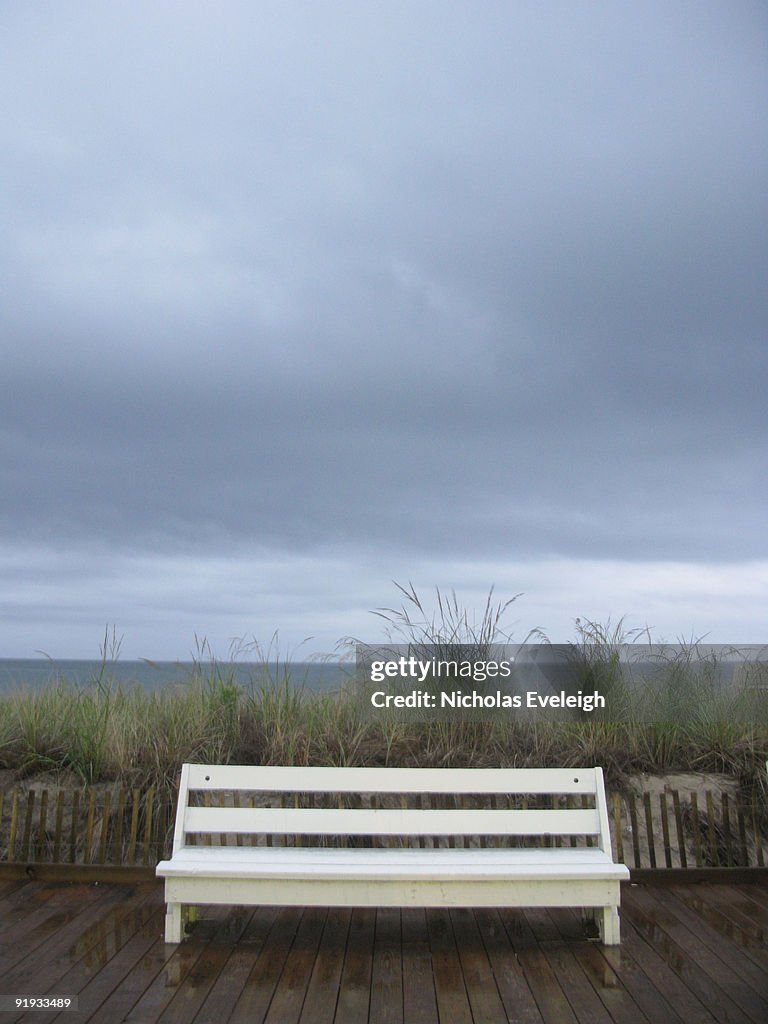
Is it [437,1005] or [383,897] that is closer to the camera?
[437,1005]

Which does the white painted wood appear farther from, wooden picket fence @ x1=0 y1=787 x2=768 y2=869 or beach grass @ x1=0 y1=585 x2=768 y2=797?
beach grass @ x1=0 y1=585 x2=768 y2=797

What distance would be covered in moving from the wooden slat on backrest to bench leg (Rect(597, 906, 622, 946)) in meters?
0.49

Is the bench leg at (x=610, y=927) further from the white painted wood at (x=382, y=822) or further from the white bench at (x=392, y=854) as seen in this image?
the white painted wood at (x=382, y=822)

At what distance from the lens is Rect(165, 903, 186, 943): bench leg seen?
323 cm

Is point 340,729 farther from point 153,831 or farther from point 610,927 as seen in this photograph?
point 610,927

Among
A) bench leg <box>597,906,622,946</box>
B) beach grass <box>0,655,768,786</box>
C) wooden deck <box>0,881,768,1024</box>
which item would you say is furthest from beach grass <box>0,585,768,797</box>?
bench leg <box>597,906,622,946</box>

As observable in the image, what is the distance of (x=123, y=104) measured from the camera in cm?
829

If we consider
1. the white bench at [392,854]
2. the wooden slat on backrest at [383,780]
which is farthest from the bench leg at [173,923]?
the wooden slat on backrest at [383,780]

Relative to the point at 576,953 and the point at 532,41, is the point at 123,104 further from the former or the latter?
the point at 576,953

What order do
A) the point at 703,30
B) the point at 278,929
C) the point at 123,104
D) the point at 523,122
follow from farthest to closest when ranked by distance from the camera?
1. the point at 123,104
2. the point at 523,122
3. the point at 703,30
4. the point at 278,929

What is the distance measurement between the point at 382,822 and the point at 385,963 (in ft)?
1.83

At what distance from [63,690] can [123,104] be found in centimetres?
582

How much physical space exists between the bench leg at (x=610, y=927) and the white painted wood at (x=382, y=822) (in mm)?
330

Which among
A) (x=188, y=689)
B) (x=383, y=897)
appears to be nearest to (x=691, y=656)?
(x=188, y=689)
